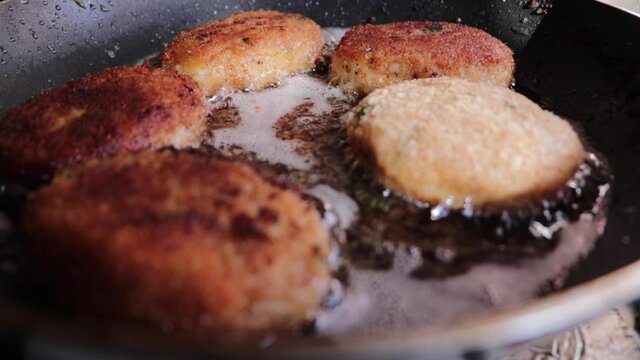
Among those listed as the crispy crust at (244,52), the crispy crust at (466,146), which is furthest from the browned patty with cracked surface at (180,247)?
the crispy crust at (244,52)

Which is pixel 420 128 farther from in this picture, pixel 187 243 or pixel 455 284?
pixel 187 243

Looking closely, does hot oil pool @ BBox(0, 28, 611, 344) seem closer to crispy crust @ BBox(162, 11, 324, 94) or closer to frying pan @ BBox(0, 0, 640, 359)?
frying pan @ BBox(0, 0, 640, 359)

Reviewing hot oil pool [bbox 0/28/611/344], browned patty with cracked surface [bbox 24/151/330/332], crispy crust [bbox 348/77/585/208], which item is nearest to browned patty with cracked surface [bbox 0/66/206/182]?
hot oil pool [bbox 0/28/611/344]

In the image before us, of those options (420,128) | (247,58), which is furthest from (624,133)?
(247,58)

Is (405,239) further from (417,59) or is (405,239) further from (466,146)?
(417,59)

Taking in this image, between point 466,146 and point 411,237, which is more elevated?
point 466,146

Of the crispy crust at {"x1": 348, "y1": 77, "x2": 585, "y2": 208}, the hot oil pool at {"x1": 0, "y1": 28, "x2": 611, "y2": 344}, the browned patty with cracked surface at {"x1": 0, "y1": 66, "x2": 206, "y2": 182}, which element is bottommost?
the browned patty with cracked surface at {"x1": 0, "y1": 66, "x2": 206, "y2": 182}

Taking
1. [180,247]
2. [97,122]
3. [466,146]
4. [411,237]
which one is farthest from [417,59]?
[180,247]
